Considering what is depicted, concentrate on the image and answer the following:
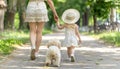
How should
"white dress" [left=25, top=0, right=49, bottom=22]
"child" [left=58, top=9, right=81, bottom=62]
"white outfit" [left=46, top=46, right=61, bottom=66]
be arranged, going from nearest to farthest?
"white outfit" [left=46, top=46, right=61, bottom=66]
"child" [left=58, top=9, right=81, bottom=62]
"white dress" [left=25, top=0, right=49, bottom=22]

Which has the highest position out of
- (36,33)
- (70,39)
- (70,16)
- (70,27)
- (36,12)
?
(36,12)

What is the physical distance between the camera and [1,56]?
1276cm

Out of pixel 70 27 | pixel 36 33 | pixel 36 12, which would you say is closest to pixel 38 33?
pixel 36 33

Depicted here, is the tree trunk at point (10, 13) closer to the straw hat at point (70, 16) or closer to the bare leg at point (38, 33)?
the bare leg at point (38, 33)

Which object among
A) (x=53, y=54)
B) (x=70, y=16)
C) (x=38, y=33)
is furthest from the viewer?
(x=38, y=33)

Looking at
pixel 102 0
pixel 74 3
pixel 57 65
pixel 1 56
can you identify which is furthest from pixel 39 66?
pixel 74 3

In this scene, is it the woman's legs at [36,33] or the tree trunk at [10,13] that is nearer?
the woman's legs at [36,33]

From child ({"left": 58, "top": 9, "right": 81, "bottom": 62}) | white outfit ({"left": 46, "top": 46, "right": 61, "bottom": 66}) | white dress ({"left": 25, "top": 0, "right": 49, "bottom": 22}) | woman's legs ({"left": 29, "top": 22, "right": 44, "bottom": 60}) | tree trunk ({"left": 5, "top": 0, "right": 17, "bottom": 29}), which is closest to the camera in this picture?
white outfit ({"left": 46, "top": 46, "right": 61, "bottom": 66})

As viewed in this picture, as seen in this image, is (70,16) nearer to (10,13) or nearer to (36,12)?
(36,12)

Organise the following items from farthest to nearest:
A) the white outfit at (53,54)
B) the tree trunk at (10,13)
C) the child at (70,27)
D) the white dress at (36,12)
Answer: the tree trunk at (10,13) < the white dress at (36,12) < the child at (70,27) < the white outfit at (53,54)

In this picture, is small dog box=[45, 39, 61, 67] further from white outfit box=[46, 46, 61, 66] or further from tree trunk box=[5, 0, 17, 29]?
tree trunk box=[5, 0, 17, 29]

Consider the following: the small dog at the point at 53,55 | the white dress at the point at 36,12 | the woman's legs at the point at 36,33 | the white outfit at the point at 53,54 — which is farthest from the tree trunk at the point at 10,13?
the white outfit at the point at 53,54

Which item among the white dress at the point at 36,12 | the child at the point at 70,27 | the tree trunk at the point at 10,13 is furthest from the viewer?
the tree trunk at the point at 10,13

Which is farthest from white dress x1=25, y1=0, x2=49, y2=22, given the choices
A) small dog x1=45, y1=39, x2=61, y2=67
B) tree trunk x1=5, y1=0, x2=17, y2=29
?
tree trunk x1=5, y1=0, x2=17, y2=29
